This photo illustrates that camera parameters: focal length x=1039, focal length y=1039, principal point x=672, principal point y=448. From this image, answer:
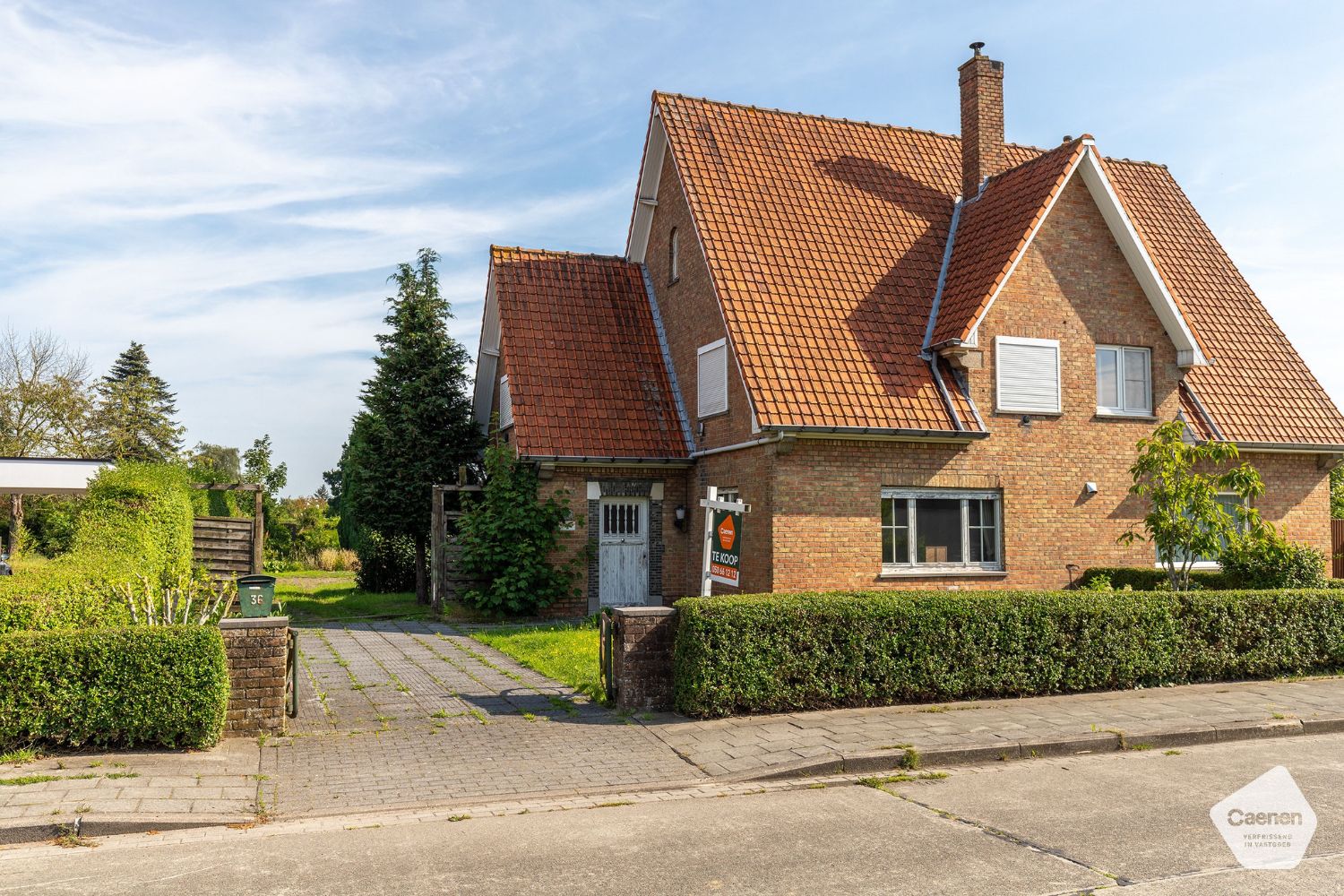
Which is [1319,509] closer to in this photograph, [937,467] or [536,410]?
[937,467]

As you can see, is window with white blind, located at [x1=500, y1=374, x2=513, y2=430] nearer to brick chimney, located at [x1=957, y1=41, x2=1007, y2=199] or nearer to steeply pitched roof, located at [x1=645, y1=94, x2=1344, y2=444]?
steeply pitched roof, located at [x1=645, y1=94, x2=1344, y2=444]

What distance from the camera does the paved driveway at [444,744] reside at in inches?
324

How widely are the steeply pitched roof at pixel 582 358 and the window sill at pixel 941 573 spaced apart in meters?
4.84

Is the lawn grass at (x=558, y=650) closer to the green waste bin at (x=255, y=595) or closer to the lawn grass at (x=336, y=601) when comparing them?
the green waste bin at (x=255, y=595)

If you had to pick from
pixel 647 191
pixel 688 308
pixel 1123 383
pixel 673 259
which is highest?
pixel 647 191

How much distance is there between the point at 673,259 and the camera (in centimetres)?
2170

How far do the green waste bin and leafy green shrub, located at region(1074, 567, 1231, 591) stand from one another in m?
12.0

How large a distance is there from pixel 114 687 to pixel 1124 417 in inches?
648

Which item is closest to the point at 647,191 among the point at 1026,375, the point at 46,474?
the point at 1026,375

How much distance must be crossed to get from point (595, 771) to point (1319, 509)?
1796 cm

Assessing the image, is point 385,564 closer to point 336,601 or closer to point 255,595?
point 336,601

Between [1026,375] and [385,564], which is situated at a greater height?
[1026,375]

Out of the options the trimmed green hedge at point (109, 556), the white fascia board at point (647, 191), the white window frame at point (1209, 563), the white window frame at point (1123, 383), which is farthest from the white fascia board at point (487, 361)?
the white window frame at point (1209, 563)

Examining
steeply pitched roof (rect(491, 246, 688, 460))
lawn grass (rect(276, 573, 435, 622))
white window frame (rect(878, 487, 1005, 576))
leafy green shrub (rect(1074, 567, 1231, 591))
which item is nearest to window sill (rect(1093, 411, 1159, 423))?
white window frame (rect(878, 487, 1005, 576))
